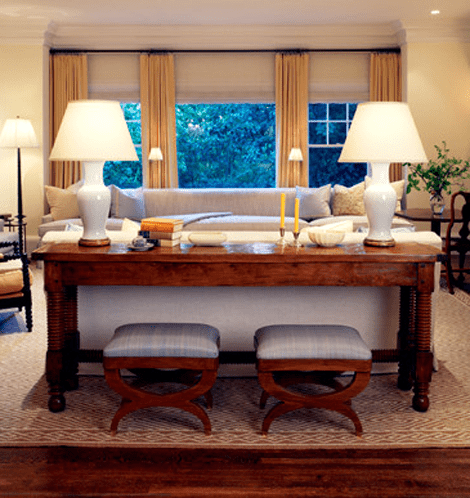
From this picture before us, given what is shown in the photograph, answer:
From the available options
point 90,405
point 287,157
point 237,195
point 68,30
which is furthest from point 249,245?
point 68,30

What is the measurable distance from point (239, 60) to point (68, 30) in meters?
2.27

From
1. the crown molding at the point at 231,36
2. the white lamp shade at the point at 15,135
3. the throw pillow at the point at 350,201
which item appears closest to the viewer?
the white lamp shade at the point at 15,135

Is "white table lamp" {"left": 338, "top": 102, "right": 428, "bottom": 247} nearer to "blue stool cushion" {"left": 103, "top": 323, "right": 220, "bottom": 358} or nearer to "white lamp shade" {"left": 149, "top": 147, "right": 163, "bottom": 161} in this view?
"blue stool cushion" {"left": 103, "top": 323, "right": 220, "bottom": 358}

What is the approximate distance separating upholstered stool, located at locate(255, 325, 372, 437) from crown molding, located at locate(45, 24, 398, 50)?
243 inches

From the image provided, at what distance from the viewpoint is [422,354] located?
2.87 meters

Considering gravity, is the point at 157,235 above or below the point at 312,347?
above

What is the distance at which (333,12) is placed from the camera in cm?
723

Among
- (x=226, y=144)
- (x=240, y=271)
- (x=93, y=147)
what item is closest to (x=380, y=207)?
(x=240, y=271)

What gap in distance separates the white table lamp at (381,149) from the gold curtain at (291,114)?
17.3ft

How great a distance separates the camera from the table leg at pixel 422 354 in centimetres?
286

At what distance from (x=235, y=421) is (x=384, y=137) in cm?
153

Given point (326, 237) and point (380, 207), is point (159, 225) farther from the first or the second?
point (380, 207)

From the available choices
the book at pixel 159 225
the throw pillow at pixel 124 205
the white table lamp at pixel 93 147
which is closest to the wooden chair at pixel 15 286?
the white table lamp at pixel 93 147

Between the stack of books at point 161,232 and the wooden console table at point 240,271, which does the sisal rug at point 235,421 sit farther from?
the stack of books at point 161,232
